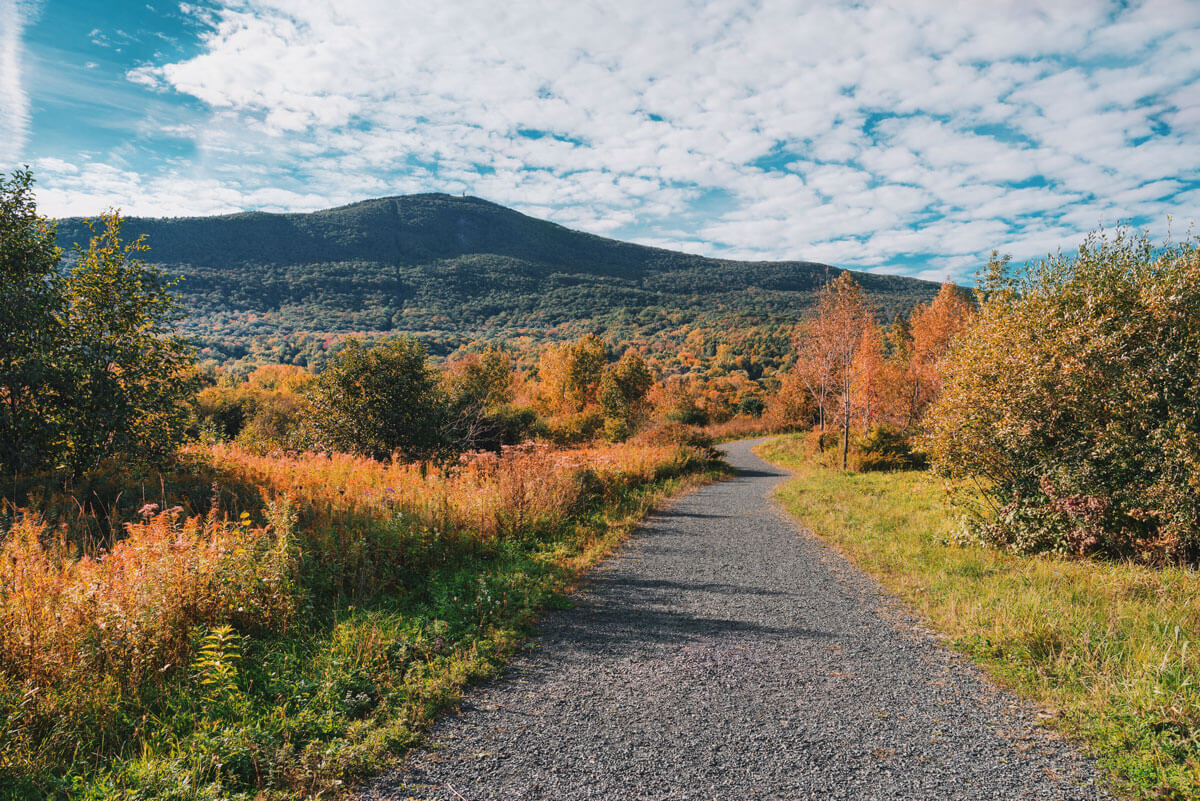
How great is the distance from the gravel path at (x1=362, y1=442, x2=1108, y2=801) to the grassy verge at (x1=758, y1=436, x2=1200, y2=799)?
0.28m

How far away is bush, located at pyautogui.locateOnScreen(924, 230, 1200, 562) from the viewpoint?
7117 millimetres

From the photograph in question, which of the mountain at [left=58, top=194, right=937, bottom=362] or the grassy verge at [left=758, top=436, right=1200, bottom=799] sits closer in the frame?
the grassy verge at [left=758, top=436, right=1200, bottom=799]

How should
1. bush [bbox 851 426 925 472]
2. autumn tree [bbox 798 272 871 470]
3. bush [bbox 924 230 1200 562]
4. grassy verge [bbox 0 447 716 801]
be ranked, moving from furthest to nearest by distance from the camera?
1. autumn tree [bbox 798 272 871 470]
2. bush [bbox 851 426 925 472]
3. bush [bbox 924 230 1200 562]
4. grassy verge [bbox 0 447 716 801]

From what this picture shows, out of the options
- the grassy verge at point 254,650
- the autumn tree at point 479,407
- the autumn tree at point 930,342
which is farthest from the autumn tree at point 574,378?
the grassy verge at point 254,650

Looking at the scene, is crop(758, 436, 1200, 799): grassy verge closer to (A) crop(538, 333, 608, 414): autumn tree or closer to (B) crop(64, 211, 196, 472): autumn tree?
(B) crop(64, 211, 196, 472): autumn tree

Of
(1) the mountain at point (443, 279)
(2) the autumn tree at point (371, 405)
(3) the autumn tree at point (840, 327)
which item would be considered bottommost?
(2) the autumn tree at point (371, 405)

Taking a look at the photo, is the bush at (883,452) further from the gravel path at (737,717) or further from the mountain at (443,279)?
the mountain at (443,279)

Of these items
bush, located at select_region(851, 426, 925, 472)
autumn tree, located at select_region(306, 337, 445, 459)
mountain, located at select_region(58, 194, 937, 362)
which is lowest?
bush, located at select_region(851, 426, 925, 472)

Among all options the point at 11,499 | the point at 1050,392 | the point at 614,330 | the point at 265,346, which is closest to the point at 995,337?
the point at 1050,392

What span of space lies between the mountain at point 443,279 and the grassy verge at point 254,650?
96117mm

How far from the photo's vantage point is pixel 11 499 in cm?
719

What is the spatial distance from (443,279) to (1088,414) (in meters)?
151

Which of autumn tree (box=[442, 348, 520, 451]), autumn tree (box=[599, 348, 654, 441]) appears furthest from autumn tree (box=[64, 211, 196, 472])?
autumn tree (box=[599, 348, 654, 441])

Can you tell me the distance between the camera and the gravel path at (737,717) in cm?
308
